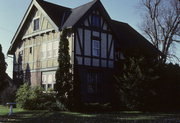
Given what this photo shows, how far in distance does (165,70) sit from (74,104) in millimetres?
8938

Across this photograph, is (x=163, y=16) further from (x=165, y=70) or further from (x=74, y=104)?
(x=74, y=104)

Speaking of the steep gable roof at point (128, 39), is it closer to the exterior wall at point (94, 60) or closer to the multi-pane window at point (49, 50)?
the exterior wall at point (94, 60)

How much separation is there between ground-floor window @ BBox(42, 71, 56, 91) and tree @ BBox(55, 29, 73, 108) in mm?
3369

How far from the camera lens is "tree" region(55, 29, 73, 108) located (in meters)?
24.0

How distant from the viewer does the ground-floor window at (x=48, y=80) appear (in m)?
27.7

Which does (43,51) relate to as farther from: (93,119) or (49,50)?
(93,119)

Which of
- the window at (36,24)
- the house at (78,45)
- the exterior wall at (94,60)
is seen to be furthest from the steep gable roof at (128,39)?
the window at (36,24)

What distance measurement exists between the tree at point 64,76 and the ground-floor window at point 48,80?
3.37m

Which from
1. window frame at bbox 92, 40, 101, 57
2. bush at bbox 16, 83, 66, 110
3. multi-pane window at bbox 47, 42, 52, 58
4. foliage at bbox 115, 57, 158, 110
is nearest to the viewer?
foliage at bbox 115, 57, 158, 110

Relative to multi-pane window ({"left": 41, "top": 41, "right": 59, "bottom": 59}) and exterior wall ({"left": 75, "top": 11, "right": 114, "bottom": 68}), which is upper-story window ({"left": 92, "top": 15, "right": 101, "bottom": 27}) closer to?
exterior wall ({"left": 75, "top": 11, "right": 114, "bottom": 68})

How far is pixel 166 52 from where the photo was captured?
3994cm

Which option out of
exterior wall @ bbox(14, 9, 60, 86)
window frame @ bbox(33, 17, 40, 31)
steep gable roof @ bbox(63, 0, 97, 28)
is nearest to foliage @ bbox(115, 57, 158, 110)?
steep gable roof @ bbox(63, 0, 97, 28)

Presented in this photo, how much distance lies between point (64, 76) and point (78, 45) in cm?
345

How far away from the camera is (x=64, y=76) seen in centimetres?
2436
